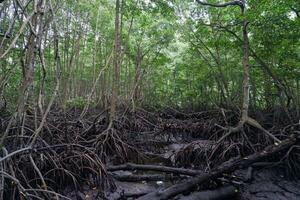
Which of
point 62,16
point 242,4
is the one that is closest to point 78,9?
point 62,16

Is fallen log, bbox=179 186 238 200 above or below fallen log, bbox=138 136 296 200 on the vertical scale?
below

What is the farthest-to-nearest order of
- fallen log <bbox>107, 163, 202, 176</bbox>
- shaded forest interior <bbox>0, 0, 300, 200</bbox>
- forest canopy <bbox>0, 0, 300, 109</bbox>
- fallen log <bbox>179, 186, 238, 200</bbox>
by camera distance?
forest canopy <bbox>0, 0, 300, 109</bbox> → fallen log <bbox>107, 163, 202, 176</bbox> → fallen log <bbox>179, 186, 238, 200</bbox> → shaded forest interior <bbox>0, 0, 300, 200</bbox>

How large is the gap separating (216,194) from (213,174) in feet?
0.69

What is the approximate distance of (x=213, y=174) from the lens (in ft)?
10.4

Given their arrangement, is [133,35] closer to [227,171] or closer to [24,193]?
[227,171]

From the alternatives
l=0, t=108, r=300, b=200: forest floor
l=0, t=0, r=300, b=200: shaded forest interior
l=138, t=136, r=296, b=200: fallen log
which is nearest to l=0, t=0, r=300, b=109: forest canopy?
l=0, t=0, r=300, b=200: shaded forest interior

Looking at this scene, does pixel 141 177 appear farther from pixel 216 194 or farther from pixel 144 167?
pixel 216 194

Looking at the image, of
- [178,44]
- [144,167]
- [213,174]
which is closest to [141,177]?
[144,167]

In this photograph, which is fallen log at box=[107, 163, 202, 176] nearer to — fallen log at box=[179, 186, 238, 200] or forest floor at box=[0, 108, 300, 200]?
forest floor at box=[0, 108, 300, 200]

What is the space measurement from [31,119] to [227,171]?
128 inches

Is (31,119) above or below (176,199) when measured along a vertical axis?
above

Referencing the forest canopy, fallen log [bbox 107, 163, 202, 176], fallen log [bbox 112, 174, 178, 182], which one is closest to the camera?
fallen log [bbox 107, 163, 202, 176]

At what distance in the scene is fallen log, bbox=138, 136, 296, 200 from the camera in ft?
9.38

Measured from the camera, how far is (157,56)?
32.3 feet
